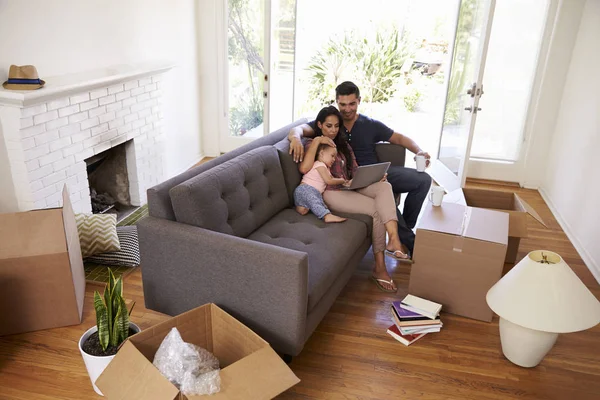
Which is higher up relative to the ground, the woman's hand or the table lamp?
the woman's hand

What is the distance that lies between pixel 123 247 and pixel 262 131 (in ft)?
8.34

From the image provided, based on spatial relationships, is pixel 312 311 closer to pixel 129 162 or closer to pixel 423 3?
pixel 129 162

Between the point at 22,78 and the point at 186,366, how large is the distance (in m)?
1.80

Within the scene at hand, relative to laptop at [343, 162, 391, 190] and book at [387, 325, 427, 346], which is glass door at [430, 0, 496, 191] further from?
book at [387, 325, 427, 346]

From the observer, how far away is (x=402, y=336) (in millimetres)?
2492

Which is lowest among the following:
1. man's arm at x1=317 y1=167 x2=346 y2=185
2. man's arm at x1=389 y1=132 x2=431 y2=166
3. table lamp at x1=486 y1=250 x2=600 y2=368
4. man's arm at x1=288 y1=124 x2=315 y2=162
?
table lamp at x1=486 y1=250 x2=600 y2=368

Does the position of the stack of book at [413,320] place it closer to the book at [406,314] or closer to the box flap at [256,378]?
the book at [406,314]

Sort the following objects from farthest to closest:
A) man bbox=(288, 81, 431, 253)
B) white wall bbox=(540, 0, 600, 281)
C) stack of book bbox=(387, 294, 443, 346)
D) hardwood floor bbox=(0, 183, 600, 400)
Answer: white wall bbox=(540, 0, 600, 281) → man bbox=(288, 81, 431, 253) → stack of book bbox=(387, 294, 443, 346) → hardwood floor bbox=(0, 183, 600, 400)

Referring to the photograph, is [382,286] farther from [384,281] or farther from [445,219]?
[445,219]

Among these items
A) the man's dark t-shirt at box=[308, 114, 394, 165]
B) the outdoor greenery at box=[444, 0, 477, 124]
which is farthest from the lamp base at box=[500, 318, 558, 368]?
the outdoor greenery at box=[444, 0, 477, 124]

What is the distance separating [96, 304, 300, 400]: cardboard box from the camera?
1.71m

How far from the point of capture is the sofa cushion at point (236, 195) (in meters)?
2.26

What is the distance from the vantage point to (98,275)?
2947mm

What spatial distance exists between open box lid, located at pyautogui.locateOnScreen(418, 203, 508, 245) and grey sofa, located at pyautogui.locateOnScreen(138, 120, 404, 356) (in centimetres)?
40
